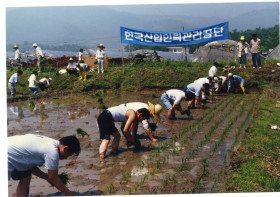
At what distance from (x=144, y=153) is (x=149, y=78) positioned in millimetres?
10947

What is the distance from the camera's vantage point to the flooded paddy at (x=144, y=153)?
5.13 meters

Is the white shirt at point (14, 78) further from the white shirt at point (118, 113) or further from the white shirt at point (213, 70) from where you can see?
the white shirt at point (118, 113)

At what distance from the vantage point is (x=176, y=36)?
1700 cm

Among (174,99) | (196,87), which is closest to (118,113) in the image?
(174,99)

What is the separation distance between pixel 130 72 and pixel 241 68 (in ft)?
20.1

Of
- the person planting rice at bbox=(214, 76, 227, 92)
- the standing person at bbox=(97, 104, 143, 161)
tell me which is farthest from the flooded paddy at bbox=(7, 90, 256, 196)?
the person planting rice at bbox=(214, 76, 227, 92)

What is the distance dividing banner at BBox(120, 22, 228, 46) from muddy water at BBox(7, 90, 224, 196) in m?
2.82

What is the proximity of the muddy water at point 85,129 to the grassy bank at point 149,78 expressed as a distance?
814 millimetres

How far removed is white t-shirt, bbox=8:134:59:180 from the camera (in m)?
4.13

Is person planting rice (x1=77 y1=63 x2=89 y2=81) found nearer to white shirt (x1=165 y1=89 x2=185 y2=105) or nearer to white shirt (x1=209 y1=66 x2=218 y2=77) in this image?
white shirt (x1=209 y1=66 x2=218 y2=77)

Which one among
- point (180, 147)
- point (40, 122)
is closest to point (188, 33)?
point (40, 122)

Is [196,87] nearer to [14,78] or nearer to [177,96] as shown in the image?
[177,96]

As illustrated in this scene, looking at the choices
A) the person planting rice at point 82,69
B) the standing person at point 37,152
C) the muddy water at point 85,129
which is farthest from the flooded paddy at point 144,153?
the person planting rice at point 82,69

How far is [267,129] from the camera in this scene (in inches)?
316
